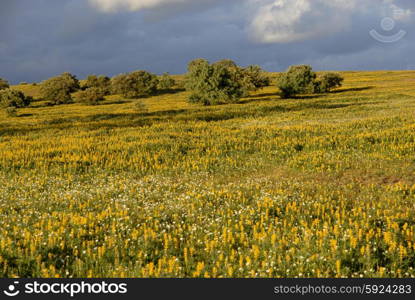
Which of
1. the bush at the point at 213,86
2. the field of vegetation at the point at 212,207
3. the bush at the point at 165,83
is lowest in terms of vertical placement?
the field of vegetation at the point at 212,207

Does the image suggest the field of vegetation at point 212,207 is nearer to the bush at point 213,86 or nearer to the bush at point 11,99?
the bush at point 213,86

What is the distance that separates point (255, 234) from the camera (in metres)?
7.43

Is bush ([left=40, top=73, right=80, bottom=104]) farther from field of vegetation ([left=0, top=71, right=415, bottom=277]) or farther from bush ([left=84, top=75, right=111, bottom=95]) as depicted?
field of vegetation ([left=0, top=71, right=415, bottom=277])

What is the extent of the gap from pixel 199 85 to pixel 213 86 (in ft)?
7.50

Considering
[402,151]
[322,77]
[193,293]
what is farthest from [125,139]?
[322,77]

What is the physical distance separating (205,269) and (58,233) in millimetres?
3450

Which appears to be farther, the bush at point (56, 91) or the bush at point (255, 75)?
the bush at point (255, 75)

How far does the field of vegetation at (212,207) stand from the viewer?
21.0 feet

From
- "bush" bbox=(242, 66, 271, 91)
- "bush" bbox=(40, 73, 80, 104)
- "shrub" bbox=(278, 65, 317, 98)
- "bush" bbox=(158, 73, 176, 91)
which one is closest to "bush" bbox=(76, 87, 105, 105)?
"bush" bbox=(40, 73, 80, 104)

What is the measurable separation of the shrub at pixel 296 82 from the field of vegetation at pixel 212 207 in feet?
164

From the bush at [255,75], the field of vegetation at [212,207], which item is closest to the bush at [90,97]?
the bush at [255,75]

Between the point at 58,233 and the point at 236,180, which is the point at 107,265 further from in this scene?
the point at 236,180

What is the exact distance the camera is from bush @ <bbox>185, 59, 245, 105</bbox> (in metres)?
62.1

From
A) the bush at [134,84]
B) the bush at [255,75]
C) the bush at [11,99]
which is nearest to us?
the bush at [11,99]
